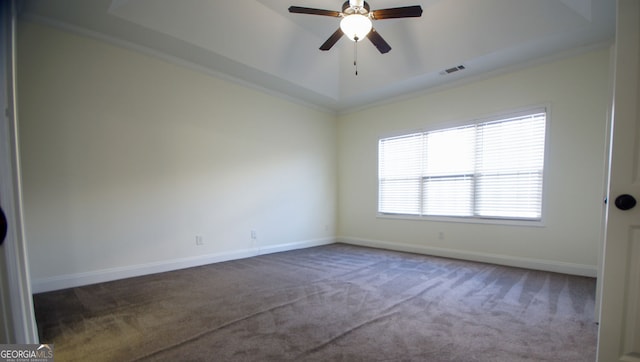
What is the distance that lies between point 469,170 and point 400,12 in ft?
9.28

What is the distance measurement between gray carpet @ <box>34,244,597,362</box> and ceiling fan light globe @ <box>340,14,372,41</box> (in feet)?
9.21

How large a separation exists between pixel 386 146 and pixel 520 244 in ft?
9.07

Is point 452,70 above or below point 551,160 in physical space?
above

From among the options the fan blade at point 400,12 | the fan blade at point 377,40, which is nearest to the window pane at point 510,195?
the fan blade at point 377,40

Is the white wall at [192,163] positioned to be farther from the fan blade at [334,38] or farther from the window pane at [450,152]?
the fan blade at [334,38]

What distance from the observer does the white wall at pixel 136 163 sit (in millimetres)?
2975

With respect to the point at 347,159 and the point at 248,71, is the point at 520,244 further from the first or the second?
the point at 248,71

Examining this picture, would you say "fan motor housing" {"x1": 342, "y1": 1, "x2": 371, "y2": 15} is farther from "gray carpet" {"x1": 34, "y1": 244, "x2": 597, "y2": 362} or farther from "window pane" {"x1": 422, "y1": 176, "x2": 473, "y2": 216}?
"window pane" {"x1": 422, "y1": 176, "x2": 473, "y2": 216}

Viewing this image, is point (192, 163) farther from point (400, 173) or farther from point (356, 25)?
point (400, 173)

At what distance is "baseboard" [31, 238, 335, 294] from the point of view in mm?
2959

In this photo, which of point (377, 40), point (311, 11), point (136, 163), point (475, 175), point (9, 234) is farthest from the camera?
point (475, 175)

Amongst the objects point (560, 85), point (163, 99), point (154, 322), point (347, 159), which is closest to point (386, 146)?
point (347, 159)

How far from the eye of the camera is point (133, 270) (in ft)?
11.4

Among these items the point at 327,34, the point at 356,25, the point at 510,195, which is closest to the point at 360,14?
the point at 356,25
